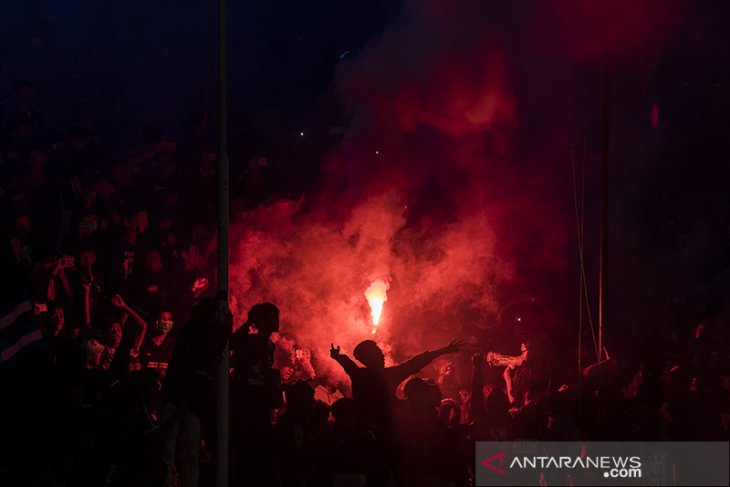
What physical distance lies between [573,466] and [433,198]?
808 cm

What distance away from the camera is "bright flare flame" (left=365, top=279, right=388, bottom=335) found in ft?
54.3

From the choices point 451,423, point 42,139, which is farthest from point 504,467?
point 42,139

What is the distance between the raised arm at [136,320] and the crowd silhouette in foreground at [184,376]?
0.7 inches

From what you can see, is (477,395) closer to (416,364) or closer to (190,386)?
(416,364)

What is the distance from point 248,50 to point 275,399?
35.8 ft

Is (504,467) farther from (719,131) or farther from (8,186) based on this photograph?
(719,131)

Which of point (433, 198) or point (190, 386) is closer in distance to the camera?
point (190, 386)

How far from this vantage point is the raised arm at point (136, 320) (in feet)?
42.8

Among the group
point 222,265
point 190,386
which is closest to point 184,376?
point 190,386

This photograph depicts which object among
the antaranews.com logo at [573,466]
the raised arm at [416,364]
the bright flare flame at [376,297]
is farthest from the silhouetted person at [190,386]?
the bright flare flame at [376,297]

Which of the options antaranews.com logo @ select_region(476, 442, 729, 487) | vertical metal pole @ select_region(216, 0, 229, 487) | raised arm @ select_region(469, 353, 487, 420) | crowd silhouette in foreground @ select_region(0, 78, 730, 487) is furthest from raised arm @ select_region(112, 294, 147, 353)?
antaranews.com logo @ select_region(476, 442, 729, 487)

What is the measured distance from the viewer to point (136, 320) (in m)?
13.2

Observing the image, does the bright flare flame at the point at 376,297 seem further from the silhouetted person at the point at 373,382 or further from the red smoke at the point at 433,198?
the silhouetted person at the point at 373,382

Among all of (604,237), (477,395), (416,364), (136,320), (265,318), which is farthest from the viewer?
(604,237)
